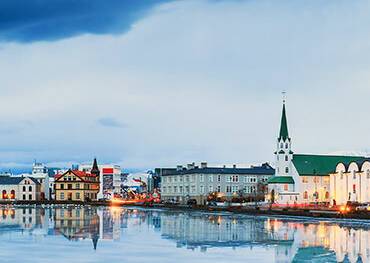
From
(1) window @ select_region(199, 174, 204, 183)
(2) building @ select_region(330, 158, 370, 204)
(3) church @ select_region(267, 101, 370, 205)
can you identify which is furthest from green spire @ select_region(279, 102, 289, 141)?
(1) window @ select_region(199, 174, 204, 183)

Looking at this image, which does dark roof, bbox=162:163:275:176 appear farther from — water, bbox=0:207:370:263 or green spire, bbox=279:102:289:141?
water, bbox=0:207:370:263

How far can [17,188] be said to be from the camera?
139875 millimetres

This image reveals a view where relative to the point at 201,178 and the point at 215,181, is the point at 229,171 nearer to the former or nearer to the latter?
the point at 215,181

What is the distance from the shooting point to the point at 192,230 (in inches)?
1662

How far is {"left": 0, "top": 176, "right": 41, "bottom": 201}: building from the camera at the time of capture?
139m

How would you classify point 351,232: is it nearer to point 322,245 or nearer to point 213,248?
point 322,245

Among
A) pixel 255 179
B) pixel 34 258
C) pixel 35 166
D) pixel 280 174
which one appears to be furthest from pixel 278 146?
pixel 35 166

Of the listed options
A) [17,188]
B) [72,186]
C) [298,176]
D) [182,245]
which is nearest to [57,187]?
[72,186]

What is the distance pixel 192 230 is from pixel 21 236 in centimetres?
1122

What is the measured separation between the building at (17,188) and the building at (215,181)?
37210 millimetres

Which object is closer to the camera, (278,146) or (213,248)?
(213,248)

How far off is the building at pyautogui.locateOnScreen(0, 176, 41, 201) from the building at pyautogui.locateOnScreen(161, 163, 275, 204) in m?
37.2

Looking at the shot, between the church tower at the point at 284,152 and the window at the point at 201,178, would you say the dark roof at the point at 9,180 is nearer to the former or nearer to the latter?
the window at the point at 201,178

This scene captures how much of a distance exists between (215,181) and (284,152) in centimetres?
1573
